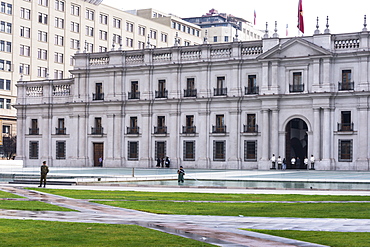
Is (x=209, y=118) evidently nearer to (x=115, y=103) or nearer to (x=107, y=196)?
(x=115, y=103)

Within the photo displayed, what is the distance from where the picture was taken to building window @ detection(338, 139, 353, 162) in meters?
62.1

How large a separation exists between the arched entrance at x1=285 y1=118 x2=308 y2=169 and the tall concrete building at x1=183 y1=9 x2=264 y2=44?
85846 mm

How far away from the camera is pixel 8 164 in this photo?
211ft

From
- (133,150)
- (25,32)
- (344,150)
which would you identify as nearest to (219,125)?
(133,150)

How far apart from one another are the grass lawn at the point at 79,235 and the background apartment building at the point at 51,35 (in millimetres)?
69491

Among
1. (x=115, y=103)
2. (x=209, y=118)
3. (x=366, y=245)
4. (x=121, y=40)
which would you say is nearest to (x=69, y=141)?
(x=115, y=103)

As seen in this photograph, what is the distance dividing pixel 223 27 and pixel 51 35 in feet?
198

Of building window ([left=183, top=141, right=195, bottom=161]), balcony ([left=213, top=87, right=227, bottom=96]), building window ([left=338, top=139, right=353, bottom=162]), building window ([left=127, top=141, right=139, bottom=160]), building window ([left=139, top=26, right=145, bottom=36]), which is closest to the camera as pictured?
building window ([left=338, top=139, right=353, bottom=162])

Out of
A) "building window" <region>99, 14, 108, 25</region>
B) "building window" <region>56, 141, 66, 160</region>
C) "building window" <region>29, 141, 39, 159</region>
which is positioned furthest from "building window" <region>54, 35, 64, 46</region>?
"building window" <region>56, 141, 66, 160</region>

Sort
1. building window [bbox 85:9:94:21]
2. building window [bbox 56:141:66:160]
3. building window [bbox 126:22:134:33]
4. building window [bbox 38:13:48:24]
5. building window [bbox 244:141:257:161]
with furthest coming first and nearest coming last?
building window [bbox 126:22:134:33] → building window [bbox 85:9:94:21] → building window [bbox 38:13:48:24] → building window [bbox 56:141:66:160] → building window [bbox 244:141:257:161]

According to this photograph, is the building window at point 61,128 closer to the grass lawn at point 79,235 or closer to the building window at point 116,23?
the building window at point 116,23

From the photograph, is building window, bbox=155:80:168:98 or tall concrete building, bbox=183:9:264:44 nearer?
building window, bbox=155:80:168:98

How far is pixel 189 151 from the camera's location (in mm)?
69750

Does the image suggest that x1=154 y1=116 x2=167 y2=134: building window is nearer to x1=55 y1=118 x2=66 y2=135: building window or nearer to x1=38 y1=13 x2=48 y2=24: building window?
x1=55 y1=118 x2=66 y2=135: building window
